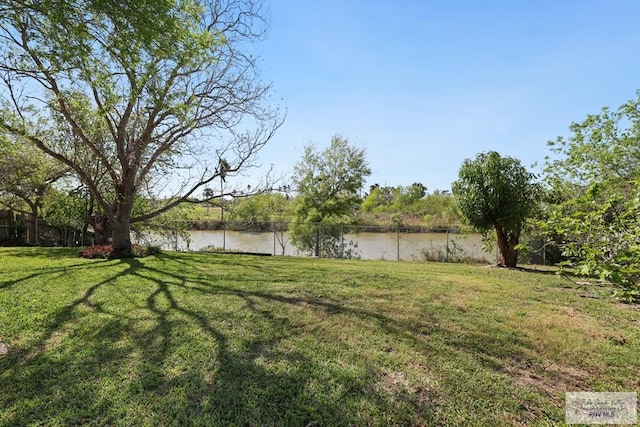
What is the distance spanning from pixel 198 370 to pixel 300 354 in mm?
946

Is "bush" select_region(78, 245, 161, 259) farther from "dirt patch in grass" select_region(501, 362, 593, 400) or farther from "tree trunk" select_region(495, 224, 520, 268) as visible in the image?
"tree trunk" select_region(495, 224, 520, 268)

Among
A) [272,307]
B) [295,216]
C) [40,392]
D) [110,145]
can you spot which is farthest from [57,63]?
[295,216]

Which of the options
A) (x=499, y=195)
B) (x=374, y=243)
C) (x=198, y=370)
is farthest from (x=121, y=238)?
(x=499, y=195)

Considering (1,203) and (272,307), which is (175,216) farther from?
(272,307)

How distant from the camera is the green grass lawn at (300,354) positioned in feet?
8.13

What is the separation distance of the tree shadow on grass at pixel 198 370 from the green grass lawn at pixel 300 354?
1cm

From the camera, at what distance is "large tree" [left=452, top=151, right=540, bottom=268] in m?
9.41

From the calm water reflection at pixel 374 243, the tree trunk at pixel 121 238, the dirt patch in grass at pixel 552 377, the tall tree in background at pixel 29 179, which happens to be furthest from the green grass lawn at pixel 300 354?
the tall tree in background at pixel 29 179

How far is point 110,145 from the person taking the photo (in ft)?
35.8

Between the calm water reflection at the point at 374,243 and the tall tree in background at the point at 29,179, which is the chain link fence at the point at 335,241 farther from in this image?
the tall tree in background at the point at 29,179

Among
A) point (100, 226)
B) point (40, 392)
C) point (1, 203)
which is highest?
point (1, 203)

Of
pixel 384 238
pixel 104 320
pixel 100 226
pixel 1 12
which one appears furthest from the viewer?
pixel 384 238

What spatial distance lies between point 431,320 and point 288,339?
1962 millimetres

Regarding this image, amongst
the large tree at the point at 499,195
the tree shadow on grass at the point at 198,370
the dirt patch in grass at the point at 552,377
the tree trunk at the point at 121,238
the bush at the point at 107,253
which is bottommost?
the dirt patch in grass at the point at 552,377
